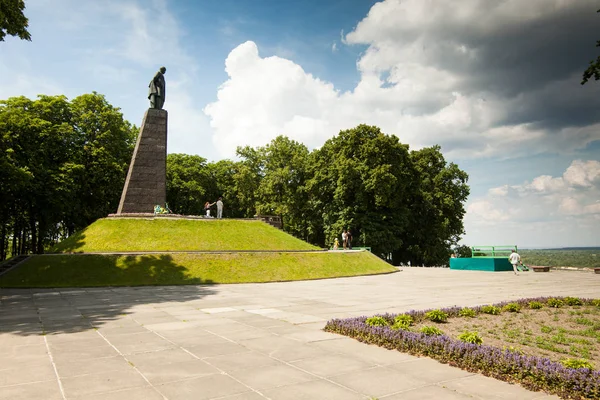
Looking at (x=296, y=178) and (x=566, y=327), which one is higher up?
(x=296, y=178)

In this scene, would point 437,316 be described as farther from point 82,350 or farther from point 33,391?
point 33,391

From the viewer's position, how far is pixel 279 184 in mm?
60281

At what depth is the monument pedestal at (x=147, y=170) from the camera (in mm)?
34156

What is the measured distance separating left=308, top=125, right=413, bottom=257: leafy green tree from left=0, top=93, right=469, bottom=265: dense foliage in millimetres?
134

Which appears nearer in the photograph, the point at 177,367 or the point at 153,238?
the point at 177,367

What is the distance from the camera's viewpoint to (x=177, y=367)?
7.43m

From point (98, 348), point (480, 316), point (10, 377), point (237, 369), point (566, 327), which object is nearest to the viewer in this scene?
point (10, 377)

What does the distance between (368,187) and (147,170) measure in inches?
1006

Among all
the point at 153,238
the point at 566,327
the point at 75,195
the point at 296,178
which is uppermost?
the point at 296,178

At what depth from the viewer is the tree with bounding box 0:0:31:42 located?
2041cm

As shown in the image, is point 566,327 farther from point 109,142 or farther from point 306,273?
point 109,142

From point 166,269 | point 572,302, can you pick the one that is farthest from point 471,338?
point 166,269

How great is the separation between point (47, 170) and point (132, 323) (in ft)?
113

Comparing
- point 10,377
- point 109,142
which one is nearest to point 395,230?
point 109,142
